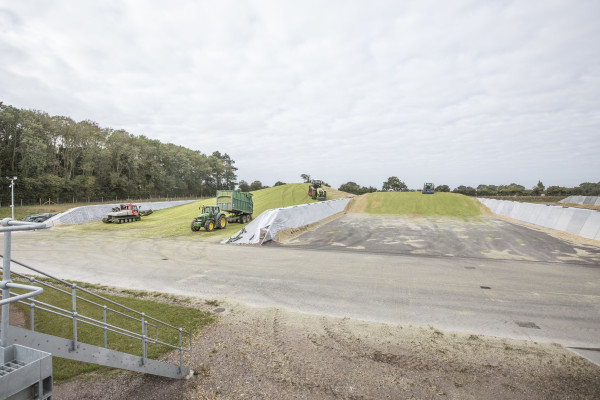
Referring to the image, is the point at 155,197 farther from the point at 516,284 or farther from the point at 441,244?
the point at 516,284

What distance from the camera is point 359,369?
5895 millimetres

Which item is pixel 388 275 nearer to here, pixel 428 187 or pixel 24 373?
pixel 24 373

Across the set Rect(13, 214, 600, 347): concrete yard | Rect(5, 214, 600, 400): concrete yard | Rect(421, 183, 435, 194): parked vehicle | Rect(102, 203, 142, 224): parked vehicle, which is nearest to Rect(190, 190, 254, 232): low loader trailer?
Rect(13, 214, 600, 347): concrete yard

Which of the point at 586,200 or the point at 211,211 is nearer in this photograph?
the point at 211,211

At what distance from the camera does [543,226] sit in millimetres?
24156

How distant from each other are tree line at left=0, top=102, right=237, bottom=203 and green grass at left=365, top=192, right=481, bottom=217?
5135cm

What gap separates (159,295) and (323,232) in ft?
48.8

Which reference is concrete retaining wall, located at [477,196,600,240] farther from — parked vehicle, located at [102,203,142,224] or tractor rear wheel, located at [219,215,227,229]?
parked vehicle, located at [102,203,142,224]

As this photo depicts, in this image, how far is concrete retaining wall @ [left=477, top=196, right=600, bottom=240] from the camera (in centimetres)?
1849

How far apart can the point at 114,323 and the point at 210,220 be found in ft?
55.5

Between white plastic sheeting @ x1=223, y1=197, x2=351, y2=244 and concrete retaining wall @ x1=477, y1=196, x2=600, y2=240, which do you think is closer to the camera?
concrete retaining wall @ x1=477, y1=196, x2=600, y2=240

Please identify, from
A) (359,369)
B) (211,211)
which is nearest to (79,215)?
(211,211)

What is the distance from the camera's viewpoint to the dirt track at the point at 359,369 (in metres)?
5.27

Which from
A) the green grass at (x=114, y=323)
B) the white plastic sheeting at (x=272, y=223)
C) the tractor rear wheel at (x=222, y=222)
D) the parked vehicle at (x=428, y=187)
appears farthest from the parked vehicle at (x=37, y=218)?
the parked vehicle at (x=428, y=187)
